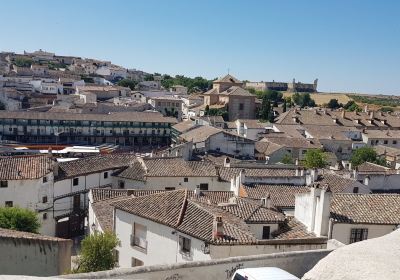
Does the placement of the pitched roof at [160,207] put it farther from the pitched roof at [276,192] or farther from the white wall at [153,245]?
the pitched roof at [276,192]

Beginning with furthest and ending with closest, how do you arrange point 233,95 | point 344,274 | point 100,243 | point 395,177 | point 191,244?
point 233,95, point 395,177, point 100,243, point 191,244, point 344,274

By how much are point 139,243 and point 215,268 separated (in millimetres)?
9462

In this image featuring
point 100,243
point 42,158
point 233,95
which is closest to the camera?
point 100,243

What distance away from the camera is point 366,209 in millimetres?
22719

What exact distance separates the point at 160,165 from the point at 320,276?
29663 mm

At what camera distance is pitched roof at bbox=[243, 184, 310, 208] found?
2955 cm

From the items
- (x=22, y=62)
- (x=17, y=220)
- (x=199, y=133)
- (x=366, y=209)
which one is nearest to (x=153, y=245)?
(x=17, y=220)

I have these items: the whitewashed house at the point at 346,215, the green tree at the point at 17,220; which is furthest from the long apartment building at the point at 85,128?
the whitewashed house at the point at 346,215

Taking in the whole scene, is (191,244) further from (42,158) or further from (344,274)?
(42,158)

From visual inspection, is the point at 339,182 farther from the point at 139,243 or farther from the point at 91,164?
the point at 91,164

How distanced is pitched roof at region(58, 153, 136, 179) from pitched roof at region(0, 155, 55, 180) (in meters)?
1.48

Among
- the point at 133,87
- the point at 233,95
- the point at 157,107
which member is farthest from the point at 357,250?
the point at 133,87

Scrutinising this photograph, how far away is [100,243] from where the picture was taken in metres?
20.1

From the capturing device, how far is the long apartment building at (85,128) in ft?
249
